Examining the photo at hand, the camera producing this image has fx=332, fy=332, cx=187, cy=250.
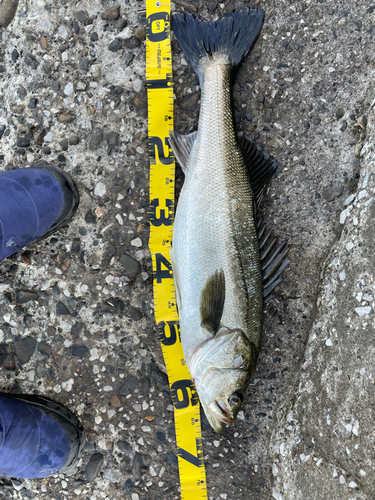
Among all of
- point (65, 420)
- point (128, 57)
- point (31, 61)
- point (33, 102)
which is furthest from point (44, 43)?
point (65, 420)

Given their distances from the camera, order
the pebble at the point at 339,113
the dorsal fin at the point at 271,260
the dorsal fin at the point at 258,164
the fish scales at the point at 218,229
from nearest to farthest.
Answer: the fish scales at the point at 218,229 → the dorsal fin at the point at 271,260 → the dorsal fin at the point at 258,164 → the pebble at the point at 339,113

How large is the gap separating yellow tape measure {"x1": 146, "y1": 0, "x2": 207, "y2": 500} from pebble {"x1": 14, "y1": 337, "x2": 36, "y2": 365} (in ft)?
3.50

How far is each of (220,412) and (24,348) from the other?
1689 mm

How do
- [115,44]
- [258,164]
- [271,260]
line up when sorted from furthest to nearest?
[115,44], [258,164], [271,260]

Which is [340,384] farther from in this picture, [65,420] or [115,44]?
[115,44]

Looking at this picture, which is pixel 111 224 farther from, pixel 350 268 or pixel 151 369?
pixel 350 268

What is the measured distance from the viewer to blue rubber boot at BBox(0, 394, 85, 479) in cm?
250

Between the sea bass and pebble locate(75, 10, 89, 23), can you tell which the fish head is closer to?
the sea bass

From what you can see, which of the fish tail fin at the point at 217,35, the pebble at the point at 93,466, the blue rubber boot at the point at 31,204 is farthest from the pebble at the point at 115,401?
the fish tail fin at the point at 217,35

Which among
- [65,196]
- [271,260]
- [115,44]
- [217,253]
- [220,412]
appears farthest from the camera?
[115,44]

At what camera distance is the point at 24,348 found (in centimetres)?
273

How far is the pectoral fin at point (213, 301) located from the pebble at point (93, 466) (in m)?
1.55

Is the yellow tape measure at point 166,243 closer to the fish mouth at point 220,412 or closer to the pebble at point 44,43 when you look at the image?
the fish mouth at point 220,412

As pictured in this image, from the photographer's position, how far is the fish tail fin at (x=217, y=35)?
250cm
